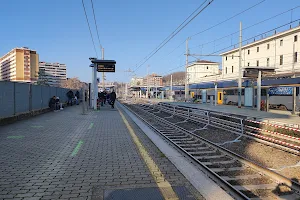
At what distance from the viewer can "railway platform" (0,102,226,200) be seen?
4301mm

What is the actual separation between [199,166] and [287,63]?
5042 centimetres

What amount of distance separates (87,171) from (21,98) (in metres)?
11.3

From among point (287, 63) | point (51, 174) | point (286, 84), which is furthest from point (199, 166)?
point (287, 63)

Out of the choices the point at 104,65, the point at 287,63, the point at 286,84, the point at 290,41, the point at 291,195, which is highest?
the point at 290,41

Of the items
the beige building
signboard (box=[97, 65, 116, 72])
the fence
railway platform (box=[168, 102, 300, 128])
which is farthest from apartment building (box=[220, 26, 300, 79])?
the beige building

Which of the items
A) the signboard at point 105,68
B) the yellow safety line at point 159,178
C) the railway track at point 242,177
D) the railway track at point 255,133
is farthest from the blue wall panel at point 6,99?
the signboard at point 105,68

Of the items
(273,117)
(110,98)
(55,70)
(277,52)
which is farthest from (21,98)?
(55,70)

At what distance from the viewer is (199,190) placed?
4.50 m

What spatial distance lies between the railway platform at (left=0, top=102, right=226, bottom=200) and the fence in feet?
14.1

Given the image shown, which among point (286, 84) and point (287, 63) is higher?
point (287, 63)

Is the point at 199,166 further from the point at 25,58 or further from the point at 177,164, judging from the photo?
the point at 25,58

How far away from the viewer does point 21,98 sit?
14.9 meters

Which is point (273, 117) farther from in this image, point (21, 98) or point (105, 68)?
point (105, 68)

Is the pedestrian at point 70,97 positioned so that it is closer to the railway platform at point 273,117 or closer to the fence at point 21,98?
the fence at point 21,98
